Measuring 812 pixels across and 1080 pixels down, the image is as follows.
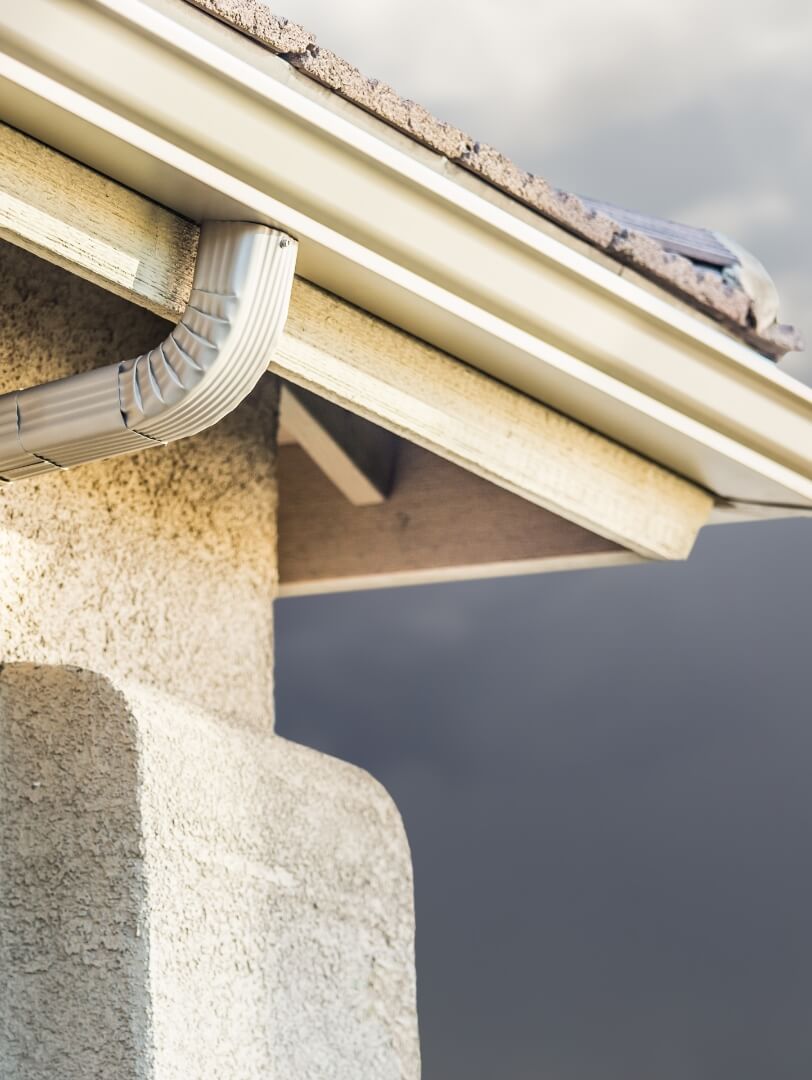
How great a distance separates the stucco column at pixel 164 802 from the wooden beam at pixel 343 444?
1.86 ft

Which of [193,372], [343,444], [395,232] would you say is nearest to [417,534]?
[343,444]

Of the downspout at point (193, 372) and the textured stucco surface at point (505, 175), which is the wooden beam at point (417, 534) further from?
the downspout at point (193, 372)

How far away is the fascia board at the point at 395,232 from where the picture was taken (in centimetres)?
189

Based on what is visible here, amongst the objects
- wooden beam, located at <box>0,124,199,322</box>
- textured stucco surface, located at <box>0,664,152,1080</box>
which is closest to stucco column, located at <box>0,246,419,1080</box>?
textured stucco surface, located at <box>0,664,152,1080</box>

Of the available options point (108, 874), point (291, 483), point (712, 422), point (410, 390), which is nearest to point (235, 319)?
point (410, 390)

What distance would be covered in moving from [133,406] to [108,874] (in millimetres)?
719

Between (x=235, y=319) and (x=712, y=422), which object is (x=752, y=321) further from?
(x=235, y=319)

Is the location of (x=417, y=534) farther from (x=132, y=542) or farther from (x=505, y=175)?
(x=505, y=175)

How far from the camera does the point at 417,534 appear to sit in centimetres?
378

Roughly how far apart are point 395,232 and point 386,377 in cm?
33

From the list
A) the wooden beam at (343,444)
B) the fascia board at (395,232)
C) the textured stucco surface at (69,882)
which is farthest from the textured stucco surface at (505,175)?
the wooden beam at (343,444)

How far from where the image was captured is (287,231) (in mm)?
2129

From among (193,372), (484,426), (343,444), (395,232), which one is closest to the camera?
(193,372)

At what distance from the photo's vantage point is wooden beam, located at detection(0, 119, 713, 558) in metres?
A: 2.04
